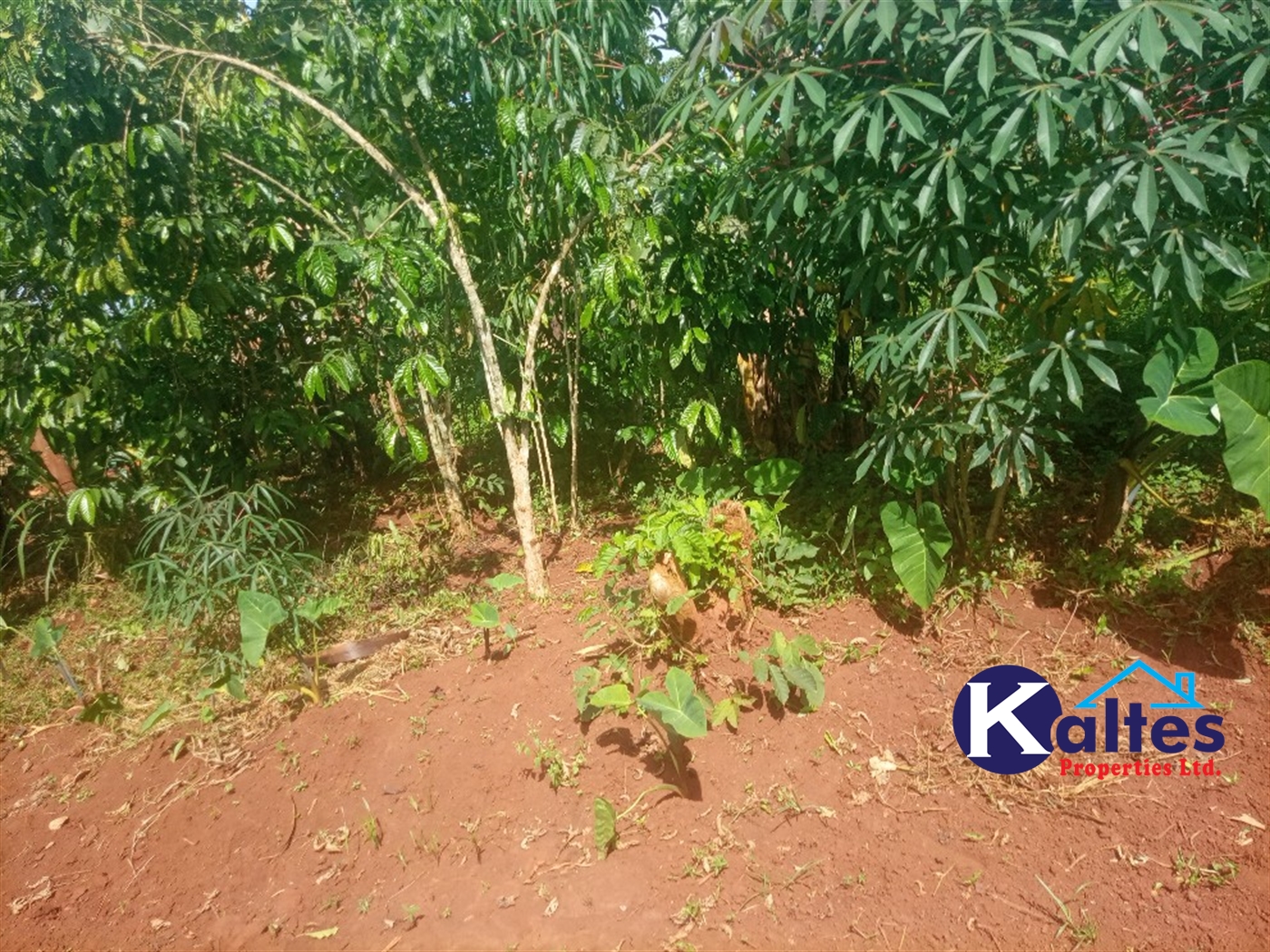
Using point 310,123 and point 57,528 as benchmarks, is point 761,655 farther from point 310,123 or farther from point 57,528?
point 57,528

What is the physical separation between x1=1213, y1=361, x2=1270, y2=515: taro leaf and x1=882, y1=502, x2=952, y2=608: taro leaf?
86cm

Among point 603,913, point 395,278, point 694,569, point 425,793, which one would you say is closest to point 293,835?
point 425,793

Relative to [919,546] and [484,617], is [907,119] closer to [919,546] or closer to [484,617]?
[919,546]

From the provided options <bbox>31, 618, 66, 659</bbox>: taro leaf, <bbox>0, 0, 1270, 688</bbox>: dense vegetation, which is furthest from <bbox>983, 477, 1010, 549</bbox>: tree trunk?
<bbox>31, 618, 66, 659</bbox>: taro leaf

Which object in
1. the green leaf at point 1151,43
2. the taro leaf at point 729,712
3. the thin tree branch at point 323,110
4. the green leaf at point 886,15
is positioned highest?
the thin tree branch at point 323,110

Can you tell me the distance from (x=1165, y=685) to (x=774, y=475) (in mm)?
1583

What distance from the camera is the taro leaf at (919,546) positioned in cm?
268

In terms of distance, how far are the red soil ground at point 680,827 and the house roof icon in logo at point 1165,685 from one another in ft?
0.12

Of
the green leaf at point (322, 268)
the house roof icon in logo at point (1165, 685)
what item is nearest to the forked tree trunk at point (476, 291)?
the green leaf at point (322, 268)

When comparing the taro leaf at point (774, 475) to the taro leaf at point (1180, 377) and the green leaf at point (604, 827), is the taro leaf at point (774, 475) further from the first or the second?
the green leaf at point (604, 827)

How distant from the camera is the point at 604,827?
2.08 meters

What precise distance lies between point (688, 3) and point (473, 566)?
2646 mm

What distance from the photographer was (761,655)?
255 cm

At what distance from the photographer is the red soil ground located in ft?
6.24
